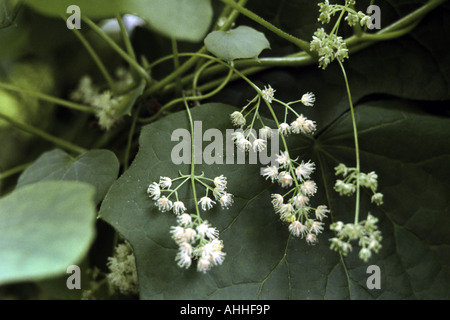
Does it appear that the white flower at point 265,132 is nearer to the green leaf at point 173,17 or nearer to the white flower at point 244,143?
the white flower at point 244,143

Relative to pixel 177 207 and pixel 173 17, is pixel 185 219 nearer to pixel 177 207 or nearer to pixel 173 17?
pixel 177 207

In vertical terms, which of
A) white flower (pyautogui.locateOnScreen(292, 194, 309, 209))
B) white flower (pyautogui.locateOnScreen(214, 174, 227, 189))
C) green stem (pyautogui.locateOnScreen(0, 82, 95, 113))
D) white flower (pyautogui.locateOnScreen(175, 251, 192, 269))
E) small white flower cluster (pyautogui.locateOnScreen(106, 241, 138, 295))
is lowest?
white flower (pyautogui.locateOnScreen(175, 251, 192, 269))

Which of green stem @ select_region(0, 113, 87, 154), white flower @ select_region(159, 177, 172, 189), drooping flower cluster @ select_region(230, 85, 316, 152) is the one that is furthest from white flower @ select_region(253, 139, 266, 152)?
green stem @ select_region(0, 113, 87, 154)

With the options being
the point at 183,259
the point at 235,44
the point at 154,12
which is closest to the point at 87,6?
the point at 154,12

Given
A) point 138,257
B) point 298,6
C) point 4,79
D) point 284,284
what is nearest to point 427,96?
point 298,6

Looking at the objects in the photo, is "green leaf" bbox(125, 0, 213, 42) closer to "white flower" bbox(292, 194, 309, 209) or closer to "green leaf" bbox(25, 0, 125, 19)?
"green leaf" bbox(25, 0, 125, 19)
